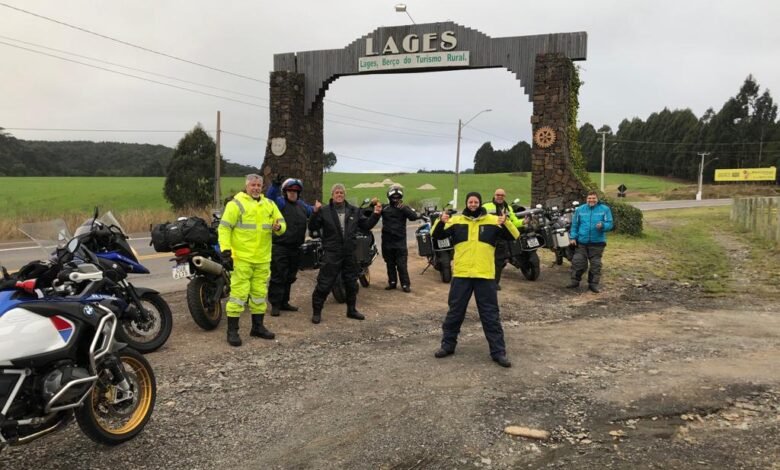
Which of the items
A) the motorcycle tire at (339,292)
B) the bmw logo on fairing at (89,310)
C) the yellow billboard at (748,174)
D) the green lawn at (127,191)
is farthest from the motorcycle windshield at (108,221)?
the yellow billboard at (748,174)

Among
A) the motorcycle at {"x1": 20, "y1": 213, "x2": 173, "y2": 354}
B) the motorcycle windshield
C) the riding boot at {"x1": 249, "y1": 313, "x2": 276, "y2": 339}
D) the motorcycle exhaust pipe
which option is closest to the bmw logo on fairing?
the motorcycle at {"x1": 20, "y1": 213, "x2": 173, "y2": 354}

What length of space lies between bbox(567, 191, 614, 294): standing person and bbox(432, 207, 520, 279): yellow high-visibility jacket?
469 cm

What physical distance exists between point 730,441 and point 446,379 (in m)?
2.20

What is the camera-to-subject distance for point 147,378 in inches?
162

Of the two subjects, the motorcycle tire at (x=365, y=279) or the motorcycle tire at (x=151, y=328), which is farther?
the motorcycle tire at (x=365, y=279)

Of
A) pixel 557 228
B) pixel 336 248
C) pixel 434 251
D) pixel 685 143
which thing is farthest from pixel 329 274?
pixel 685 143

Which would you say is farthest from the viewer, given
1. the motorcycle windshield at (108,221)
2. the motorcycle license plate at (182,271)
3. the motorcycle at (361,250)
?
the motorcycle at (361,250)

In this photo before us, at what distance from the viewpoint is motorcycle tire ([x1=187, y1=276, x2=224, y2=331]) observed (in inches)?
251

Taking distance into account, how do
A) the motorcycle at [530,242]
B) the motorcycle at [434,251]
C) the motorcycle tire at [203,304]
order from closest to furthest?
the motorcycle tire at [203,304], the motorcycle at [434,251], the motorcycle at [530,242]

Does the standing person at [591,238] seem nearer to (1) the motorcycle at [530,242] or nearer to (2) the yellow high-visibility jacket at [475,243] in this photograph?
(1) the motorcycle at [530,242]

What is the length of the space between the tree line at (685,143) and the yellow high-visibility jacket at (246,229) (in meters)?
87.8

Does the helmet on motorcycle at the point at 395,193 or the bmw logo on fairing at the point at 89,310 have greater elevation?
the helmet on motorcycle at the point at 395,193

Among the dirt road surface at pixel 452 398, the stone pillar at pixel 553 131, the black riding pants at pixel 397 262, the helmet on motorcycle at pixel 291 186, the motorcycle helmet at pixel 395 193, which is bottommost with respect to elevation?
the dirt road surface at pixel 452 398

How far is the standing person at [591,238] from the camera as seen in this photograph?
10109mm
